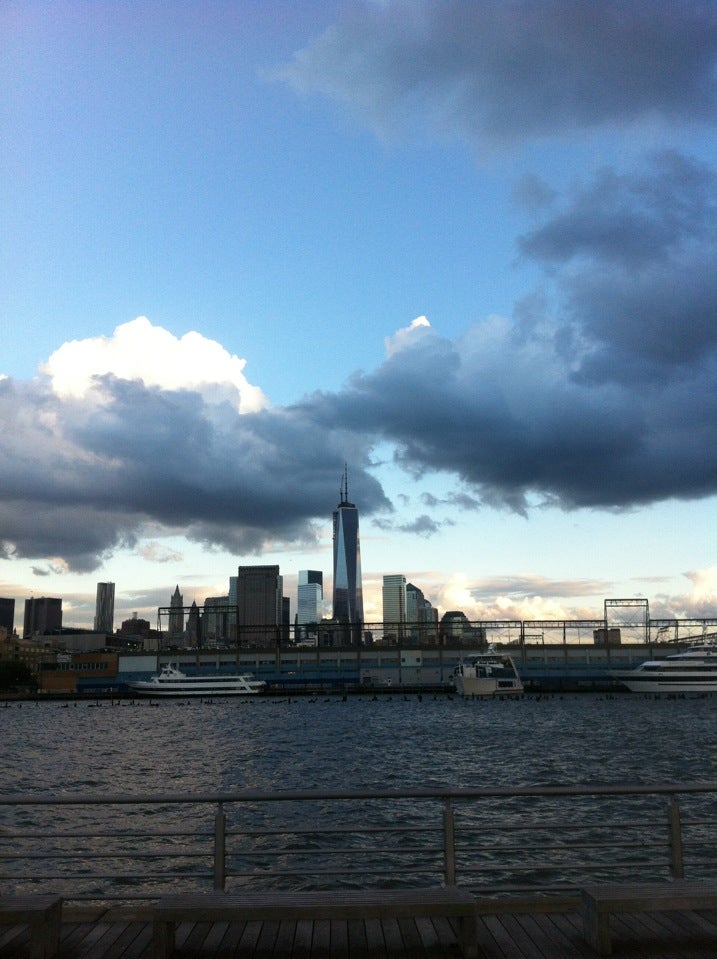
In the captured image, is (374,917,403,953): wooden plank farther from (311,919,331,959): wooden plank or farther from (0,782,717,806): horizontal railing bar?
(0,782,717,806): horizontal railing bar

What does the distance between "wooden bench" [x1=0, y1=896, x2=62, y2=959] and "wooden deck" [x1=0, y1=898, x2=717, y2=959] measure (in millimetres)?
309

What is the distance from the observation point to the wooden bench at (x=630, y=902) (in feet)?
24.9

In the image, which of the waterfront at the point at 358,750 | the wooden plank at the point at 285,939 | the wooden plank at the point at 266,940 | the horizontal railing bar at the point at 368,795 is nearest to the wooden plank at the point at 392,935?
the wooden plank at the point at 285,939

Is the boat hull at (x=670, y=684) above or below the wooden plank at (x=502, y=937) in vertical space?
below

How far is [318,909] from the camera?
24.4 ft

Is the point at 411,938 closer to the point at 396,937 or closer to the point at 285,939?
the point at 396,937

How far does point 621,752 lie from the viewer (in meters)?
50.3

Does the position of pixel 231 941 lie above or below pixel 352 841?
above

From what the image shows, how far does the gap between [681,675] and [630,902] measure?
136 m

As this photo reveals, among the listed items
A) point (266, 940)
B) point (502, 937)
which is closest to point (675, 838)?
point (502, 937)

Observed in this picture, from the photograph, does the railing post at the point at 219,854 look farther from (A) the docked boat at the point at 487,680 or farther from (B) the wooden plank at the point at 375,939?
(A) the docked boat at the point at 487,680

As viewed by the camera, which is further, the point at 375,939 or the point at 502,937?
the point at 502,937

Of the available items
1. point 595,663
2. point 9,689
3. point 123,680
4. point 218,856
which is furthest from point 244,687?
point 218,856

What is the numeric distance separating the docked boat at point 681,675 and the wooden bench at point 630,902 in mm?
135535
